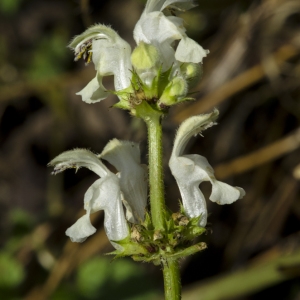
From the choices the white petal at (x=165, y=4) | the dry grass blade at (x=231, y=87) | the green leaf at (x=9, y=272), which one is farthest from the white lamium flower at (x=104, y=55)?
the dry grass blade at (x=231, y=87)

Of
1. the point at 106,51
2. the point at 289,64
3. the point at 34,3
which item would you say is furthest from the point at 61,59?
the point at 106,51

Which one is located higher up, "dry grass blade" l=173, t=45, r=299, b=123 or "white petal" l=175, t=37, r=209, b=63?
"dry grass blade" l=173, t=45, r=299, b=123

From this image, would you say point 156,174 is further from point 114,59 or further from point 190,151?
point 190,151

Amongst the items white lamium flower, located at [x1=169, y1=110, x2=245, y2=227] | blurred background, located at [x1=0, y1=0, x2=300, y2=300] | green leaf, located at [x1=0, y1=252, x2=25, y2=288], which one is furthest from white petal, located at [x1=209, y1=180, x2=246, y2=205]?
green leaf, located at [x1=0, y1=252, x2=25, y2=288]

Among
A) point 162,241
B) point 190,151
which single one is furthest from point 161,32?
point 190,151

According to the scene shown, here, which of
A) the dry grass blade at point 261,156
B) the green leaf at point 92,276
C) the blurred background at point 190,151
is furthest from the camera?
the dry grass blade at point 261,156

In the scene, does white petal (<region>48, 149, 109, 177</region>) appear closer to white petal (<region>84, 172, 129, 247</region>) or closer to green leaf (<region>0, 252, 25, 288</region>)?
white petal (<region>84, 172, 129, 247</region>)

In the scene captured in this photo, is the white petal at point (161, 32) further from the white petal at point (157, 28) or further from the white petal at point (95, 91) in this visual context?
the white petal at point (95, 91)
